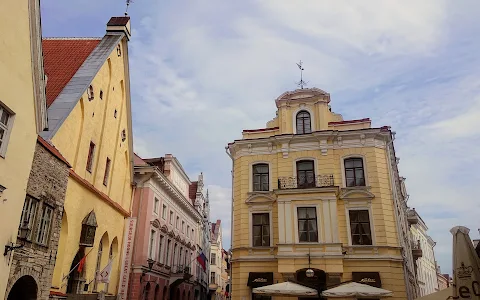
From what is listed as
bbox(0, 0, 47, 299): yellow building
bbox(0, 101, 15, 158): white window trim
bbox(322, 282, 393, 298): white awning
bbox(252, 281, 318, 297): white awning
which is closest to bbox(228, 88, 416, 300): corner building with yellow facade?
bbox(252, 281, 318, 297): white awning

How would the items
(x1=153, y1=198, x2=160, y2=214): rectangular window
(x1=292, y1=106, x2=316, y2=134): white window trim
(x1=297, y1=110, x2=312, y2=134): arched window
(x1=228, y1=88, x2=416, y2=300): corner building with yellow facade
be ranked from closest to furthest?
(x1=228, y1=88, x2=416, y2=300): corner building with yellow facade, (x1=292, y1=106, x2=316, y2=134): white window trim, (x1=297, y1=110, x2=312, y2=134): arched window, (x1=153, y1=198, x2=160, y2=214): rectangular window

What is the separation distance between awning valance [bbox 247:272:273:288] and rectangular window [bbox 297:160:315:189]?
5554mm

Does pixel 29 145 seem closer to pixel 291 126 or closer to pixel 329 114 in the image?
pixel 291 126

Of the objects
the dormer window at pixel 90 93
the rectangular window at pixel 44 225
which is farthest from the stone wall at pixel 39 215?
the dormer window at pixel 90 93

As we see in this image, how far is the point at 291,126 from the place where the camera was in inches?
998

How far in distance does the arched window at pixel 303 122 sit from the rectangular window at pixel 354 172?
3.26 metres

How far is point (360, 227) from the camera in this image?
877 inches

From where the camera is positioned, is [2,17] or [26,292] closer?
[2,17]

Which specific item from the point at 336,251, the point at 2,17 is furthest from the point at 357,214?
the point at 2,17

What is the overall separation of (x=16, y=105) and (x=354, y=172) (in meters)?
18.4

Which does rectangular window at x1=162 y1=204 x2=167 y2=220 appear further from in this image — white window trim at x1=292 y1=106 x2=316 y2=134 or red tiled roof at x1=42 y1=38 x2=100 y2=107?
red tiled roof at x1=42 y1=38 x2=100 y2=107

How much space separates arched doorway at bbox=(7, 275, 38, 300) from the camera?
43.1 ft

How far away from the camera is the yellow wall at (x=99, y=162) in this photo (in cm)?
1764

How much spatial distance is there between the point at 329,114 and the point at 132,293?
1708 centimetres
